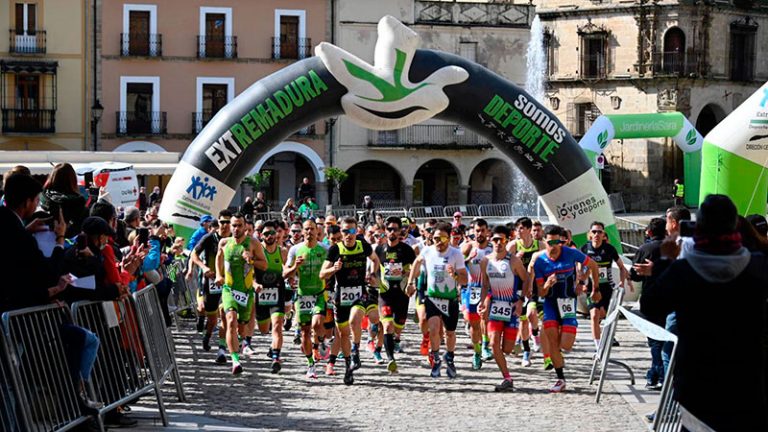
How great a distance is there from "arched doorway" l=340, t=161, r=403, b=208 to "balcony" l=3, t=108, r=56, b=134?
11861 mm

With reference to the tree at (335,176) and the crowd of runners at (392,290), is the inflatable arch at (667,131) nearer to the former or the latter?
the tree at (335,176)

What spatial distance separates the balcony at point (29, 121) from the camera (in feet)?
147

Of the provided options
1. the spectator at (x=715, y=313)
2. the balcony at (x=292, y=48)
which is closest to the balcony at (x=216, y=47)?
the balcony at (x=292, y=48)

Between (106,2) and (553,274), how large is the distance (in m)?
34.7

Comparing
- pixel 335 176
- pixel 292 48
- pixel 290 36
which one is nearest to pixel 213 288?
pixel 335 176

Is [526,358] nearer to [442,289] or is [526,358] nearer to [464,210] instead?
[442,289]

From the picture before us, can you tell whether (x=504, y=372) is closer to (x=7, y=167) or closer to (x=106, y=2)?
(x=7, y=167)

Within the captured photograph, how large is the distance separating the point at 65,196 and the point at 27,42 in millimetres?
35298

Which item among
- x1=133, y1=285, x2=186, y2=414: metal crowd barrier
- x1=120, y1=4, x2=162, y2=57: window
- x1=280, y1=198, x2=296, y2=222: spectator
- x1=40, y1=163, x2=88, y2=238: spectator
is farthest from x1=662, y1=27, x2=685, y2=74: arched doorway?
x1=40, y1=163, x2=88, y2=238: spectator

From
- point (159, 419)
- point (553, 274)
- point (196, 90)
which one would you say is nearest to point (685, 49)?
point (196, 90)

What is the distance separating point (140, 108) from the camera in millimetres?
46594

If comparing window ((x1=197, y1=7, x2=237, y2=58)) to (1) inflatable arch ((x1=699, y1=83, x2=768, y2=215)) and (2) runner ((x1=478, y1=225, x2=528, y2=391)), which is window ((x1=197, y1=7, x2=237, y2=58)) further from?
(2) runner ((x1=478, y1=225, x2=528, y2=391))

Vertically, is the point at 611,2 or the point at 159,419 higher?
the point at 611,2

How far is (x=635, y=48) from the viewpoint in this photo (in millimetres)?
56062
